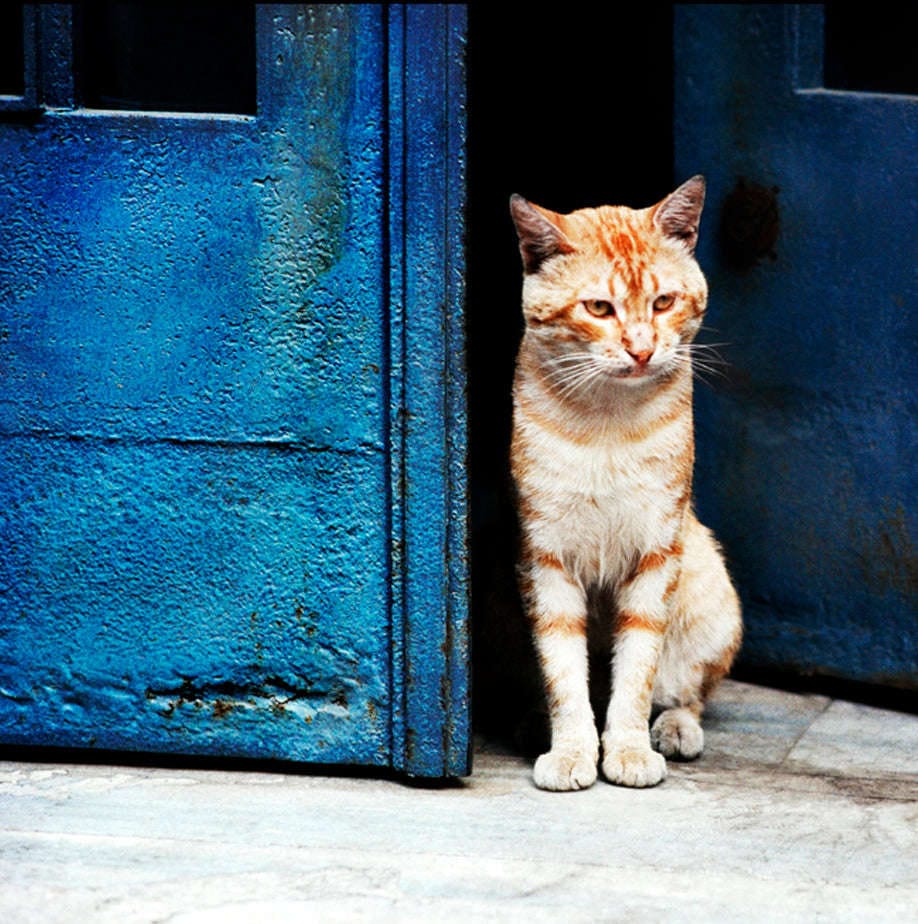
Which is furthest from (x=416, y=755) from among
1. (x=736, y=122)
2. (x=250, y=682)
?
(x=736, y=122)

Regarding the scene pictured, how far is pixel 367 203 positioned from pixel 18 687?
1.28 m

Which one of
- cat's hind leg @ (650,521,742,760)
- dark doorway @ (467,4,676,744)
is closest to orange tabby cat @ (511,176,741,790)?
cat's hind leg @ (650,521,742,760)

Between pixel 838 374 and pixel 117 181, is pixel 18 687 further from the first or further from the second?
pixel 838 374

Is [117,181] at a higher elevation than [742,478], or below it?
higher

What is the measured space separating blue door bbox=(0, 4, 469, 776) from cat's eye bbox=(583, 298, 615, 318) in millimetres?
293

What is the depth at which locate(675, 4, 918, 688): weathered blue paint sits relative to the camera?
3846 millimetres

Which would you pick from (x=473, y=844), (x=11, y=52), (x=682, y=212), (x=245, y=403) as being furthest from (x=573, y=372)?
(x=11, y=52)

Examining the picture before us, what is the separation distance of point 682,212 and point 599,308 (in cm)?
29

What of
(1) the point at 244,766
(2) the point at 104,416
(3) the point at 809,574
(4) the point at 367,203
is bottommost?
(1) the point at 244,766

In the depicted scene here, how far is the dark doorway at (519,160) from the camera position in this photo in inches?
153

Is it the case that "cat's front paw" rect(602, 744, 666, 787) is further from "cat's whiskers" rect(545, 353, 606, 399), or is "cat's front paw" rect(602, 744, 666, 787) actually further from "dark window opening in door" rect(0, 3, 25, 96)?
"dark window opening in door" rect(0, 3, 25, 96)

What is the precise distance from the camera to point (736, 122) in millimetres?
4023

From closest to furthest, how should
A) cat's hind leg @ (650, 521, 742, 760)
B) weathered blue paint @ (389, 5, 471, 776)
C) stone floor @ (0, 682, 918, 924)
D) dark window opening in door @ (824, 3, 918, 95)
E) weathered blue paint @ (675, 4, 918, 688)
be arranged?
stone floor @ (0, 682, 918, 924) < weathered blue paint @ (389, 5, 471, 776) < cat's hind leg @ (650, 521, 742, 760) < weathered blue paint @ (675, 4, 918, 688) < dark window opening in door @ (824, 3, 918, 95)

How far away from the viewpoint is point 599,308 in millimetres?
3340
